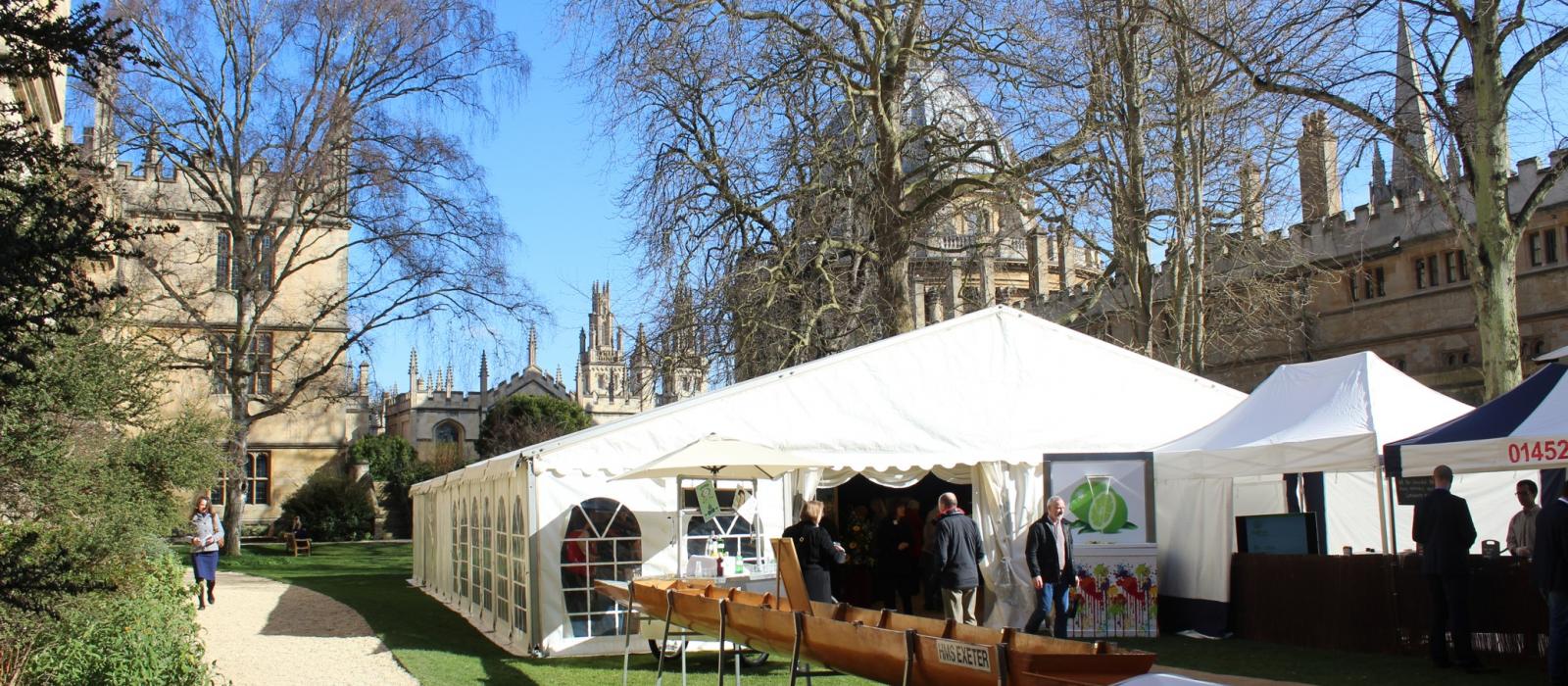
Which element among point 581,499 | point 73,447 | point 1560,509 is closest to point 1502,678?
point 1560,509

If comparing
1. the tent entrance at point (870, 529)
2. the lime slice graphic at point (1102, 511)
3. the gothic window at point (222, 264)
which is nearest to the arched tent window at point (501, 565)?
the tent entrance at point (870, 529)

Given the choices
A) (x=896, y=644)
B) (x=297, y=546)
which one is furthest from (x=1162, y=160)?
(x=297, y=546)

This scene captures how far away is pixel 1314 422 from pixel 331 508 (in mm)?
36957

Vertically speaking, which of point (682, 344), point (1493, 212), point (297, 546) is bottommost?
point (297, 546)

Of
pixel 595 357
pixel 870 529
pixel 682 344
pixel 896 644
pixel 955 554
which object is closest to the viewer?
pixel 896 644

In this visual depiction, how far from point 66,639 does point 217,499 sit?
3935 cm

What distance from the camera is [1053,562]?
13242 mm

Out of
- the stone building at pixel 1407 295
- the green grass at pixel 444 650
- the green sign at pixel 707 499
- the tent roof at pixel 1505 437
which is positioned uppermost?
the stone building at pixel 1407 295

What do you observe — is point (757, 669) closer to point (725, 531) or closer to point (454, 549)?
point (725, 531)

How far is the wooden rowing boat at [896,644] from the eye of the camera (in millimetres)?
5664

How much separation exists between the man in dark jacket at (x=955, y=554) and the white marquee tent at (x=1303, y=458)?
3.16m

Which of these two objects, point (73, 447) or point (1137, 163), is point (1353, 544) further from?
point (73, 447)

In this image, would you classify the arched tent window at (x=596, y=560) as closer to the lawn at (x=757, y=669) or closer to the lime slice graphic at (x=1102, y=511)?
the lawn at (x=757, y=669)

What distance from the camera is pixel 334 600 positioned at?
67.6 ft
